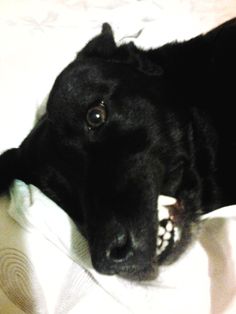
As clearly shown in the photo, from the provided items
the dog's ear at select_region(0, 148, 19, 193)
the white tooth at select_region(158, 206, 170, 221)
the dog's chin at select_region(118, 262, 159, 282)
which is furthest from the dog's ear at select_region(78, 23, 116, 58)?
the dog's chin at select_region(118, 262, 159, 282)

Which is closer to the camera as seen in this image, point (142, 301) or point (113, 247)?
point (113, 247)

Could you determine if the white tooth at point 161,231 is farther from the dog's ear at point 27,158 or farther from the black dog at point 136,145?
the dog's ear at point 27,158

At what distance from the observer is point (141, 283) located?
1.03 m

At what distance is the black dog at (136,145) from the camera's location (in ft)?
3.02

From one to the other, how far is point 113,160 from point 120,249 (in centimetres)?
18

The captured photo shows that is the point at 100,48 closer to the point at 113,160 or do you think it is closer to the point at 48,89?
the point at 48,89

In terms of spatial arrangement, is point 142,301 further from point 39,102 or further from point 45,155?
point 39,102

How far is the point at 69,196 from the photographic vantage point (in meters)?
1.08

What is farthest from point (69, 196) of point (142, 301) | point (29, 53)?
point (29, 53)

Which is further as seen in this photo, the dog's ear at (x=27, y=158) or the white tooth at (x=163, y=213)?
the dog's ear at (x=27, y=158)

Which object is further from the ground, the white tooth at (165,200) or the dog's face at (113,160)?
the dog's face at (113,160)

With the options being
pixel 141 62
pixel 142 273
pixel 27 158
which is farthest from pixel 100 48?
pixel 142 273

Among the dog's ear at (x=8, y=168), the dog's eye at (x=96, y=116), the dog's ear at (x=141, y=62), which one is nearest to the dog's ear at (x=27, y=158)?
the dog's ear at (x=8, y=168)

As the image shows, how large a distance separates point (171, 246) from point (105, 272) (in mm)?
179
